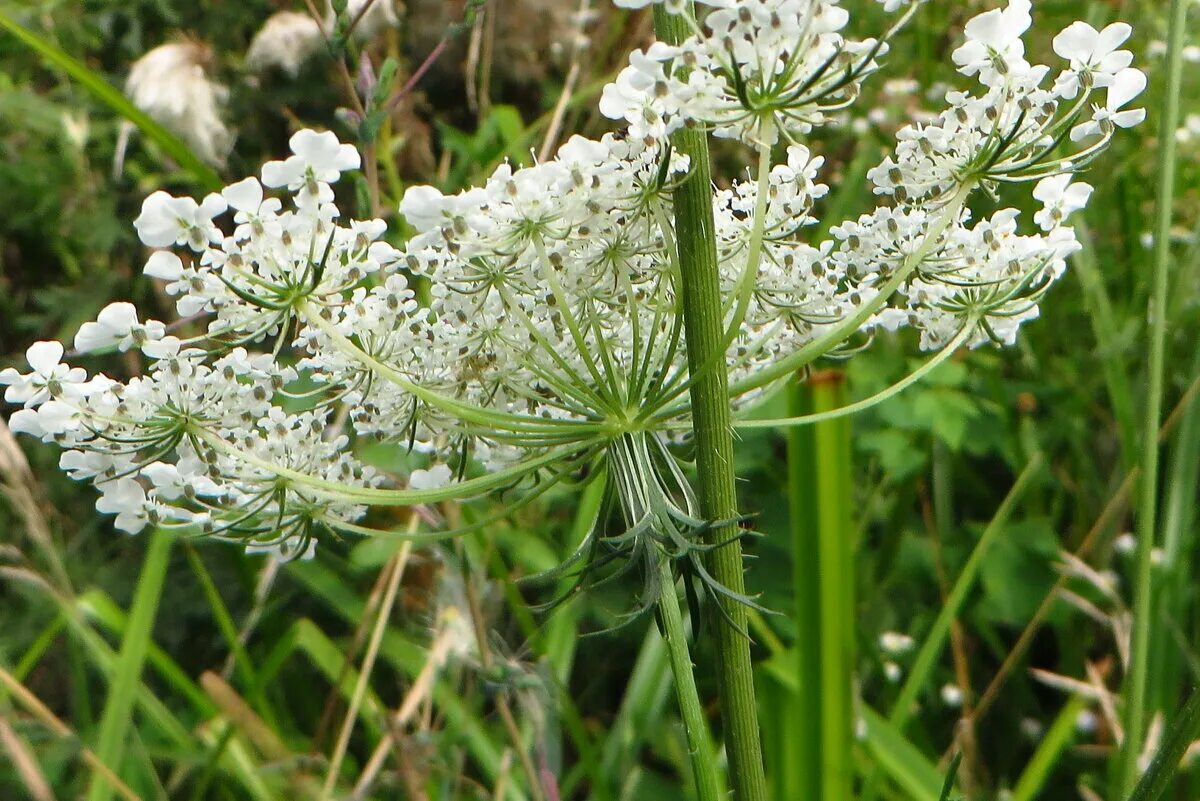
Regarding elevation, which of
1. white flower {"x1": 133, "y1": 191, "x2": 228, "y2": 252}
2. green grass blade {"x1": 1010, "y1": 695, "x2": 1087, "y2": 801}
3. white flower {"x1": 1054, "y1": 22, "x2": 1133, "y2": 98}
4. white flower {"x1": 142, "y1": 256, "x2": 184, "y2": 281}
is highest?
white flower {"x1": 1054, "y1": 22, "x2": 1133, "y2": 98}

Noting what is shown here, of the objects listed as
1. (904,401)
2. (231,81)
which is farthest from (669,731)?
(231,81)

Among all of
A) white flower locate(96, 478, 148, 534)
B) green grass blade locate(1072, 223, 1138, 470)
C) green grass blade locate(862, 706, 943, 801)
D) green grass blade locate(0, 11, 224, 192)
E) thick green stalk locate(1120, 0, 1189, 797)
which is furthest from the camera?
green grass blade locate(1072, 223, 1138, 470)

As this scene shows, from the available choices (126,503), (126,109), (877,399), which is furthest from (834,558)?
(126,109)

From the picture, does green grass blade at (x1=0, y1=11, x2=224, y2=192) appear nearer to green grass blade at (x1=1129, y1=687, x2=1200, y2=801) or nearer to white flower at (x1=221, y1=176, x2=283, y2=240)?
white flower at (x1=221, y1=176, x2=283, y2=240)

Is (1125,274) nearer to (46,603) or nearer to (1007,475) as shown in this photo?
(1007,475)

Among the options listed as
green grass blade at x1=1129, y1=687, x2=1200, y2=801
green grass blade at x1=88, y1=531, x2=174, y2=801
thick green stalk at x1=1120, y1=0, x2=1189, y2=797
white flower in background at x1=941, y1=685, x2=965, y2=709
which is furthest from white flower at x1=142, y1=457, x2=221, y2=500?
white flower in background at x1=941, y1=685, x2=965, y2=709

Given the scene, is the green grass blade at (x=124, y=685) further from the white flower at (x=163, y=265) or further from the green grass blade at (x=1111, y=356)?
the green grass blade at (x=1111, y=356)
